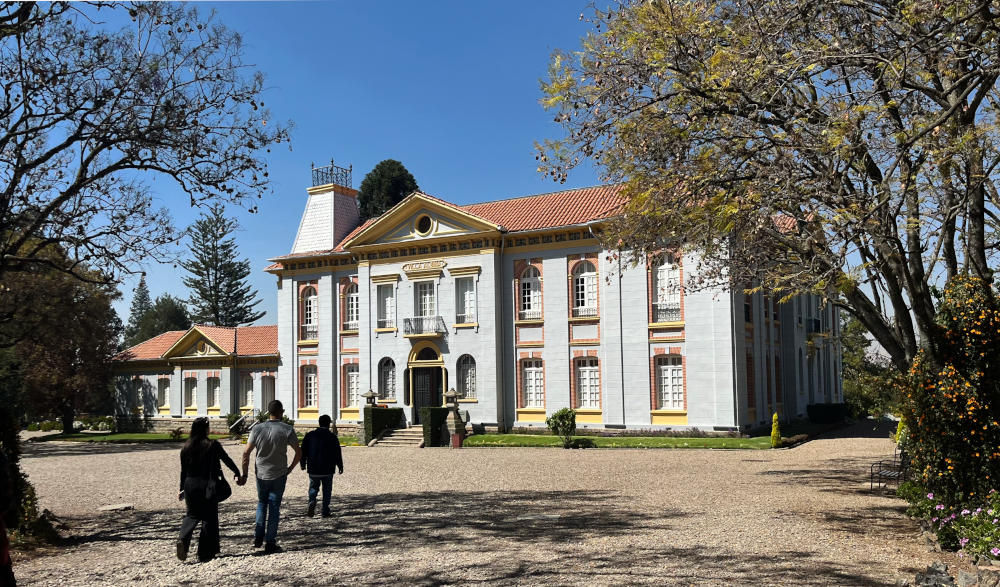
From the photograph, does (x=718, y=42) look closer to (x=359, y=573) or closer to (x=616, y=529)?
(x=616, y=529)

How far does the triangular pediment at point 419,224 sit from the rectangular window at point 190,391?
13084 mm

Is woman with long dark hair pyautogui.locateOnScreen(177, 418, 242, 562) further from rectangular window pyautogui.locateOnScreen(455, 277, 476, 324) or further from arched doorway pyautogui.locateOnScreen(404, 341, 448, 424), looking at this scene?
arched doorway pyautogui.locateOnScreen(404, 341, 448, 424)

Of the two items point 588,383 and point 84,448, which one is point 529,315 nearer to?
point 588,383

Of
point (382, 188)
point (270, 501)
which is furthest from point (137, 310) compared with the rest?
point (270, 501)

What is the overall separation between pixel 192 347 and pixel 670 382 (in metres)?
25.2

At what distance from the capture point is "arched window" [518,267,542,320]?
3005 cm

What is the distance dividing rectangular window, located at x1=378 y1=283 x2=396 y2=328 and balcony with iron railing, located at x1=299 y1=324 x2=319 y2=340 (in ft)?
12.5

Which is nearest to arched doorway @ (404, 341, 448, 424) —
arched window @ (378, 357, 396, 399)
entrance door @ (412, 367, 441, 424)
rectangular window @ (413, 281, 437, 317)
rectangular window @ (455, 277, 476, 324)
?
entrance door @ (412, 367, 441, 424)

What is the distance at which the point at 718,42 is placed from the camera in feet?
35.1

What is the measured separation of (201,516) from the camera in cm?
914

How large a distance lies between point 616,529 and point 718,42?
672cm

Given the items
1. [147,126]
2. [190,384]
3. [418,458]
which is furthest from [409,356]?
[147,126]

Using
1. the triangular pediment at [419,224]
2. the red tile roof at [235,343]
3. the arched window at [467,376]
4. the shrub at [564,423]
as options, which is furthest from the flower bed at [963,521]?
the red tile roof at [235,343]

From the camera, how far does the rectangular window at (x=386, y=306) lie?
108 ft
